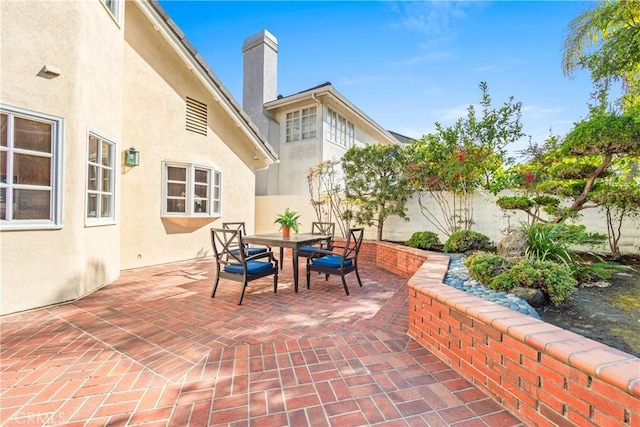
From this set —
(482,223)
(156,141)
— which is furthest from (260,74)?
(482,223)

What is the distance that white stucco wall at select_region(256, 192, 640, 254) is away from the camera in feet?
20.4

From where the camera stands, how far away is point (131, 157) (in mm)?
6625

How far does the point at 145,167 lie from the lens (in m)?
7.03

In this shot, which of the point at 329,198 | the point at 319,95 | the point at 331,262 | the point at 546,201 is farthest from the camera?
the point at 319,95

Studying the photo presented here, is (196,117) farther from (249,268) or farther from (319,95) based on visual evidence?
(249,268)

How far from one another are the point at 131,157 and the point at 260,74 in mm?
8425

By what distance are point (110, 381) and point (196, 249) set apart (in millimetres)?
6024

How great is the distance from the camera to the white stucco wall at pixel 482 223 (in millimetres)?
6219

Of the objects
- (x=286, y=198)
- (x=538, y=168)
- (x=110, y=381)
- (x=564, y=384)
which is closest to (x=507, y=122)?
(x=538, y=168)

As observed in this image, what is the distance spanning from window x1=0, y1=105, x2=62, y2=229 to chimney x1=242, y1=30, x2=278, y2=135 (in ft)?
30.6

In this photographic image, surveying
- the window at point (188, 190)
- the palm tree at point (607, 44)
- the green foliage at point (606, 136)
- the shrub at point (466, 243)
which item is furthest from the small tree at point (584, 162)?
the window at point (188, 190)

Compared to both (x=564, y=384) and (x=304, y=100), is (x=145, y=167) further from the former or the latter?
(x=564, y=384)

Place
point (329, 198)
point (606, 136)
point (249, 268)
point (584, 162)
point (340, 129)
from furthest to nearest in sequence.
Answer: point (340, 129), point (329, 198), point (584, 162), point (249, 268), point (606, 136)

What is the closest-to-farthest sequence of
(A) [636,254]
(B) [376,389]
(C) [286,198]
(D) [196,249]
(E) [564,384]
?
(E) [564,384]
(B) [376,389]
(A) [636,254]
(D) [196,249]
(C) [286,198]
